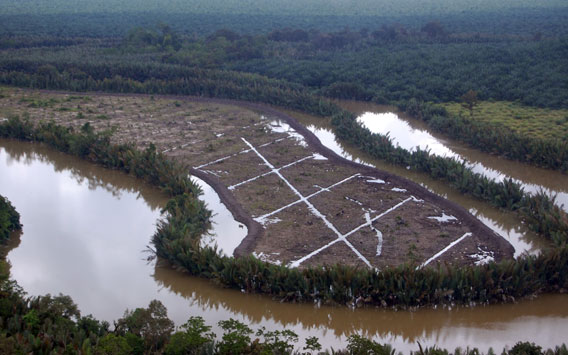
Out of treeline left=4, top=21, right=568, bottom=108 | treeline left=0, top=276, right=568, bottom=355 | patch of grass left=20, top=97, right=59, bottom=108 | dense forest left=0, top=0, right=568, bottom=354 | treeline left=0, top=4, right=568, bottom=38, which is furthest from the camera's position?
treeline left=0, top=4, right=568, bottom=38

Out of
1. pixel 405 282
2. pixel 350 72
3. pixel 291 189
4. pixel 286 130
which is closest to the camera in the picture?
pixel 405 282

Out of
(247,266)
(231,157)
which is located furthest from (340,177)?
(247,266)

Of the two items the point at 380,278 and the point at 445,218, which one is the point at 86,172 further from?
the point at 380,278

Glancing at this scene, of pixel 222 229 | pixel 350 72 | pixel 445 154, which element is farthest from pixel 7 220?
pixel 350 72

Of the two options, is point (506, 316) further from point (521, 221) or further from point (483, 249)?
point (521, 221)

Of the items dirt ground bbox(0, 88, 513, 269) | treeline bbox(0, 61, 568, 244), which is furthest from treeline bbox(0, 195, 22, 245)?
treeline bbox(0, 61, 568, 244)

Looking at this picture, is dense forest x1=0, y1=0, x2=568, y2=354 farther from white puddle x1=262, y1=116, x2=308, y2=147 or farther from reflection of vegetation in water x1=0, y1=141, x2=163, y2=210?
white puddle x1=262, y1=116, x2=308, y2=147
